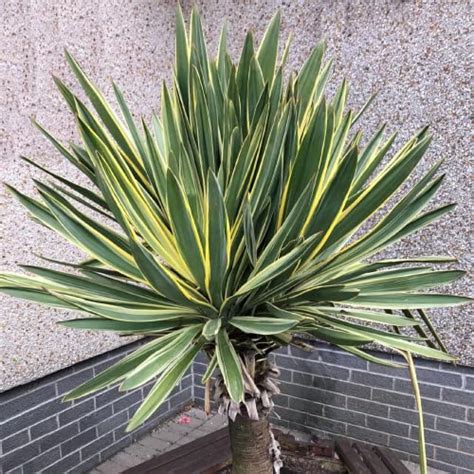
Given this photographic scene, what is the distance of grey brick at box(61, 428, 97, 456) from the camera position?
207cm

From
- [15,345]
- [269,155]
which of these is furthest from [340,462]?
[15,345]

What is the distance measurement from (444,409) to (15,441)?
190cm

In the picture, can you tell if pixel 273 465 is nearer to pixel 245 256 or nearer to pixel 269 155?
pixel 245 256

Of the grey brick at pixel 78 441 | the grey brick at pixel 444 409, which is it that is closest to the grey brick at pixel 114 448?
the grey brick at pixel 78 441

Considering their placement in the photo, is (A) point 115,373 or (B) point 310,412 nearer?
(A) point 115,373

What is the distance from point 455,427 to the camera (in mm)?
2047

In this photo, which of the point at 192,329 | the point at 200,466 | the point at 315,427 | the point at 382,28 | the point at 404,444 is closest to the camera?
the point at 192,329

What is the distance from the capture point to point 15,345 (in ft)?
6.07

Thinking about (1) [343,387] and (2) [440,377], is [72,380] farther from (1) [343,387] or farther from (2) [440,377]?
(2) [440,377]

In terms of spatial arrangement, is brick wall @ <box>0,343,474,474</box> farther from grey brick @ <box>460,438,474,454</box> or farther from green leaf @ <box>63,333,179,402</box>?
green leaf @ <box>63,333,179,402</box>

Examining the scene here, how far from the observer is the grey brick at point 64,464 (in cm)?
201

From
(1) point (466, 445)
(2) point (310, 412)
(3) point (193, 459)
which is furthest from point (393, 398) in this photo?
(3) point (193, 459)

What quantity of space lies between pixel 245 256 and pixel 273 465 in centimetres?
68

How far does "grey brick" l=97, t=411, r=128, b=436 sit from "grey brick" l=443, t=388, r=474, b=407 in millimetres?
1601
